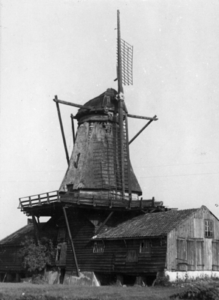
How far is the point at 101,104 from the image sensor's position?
3725cm

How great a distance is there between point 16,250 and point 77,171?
9406 millimetres

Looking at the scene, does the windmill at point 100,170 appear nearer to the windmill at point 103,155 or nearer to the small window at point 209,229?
the windmill at point 103,155

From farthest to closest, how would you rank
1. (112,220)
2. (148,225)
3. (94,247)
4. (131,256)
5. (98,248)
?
1. (112,220)
2. (94,247)
3. (98,248)
4. (148,225)
5. (131,256)

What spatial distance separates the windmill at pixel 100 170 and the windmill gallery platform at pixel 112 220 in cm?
6

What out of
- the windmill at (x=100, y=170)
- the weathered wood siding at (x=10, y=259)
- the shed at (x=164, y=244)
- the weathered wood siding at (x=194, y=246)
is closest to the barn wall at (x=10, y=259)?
the weathered wood siding at (x=10, y=259)

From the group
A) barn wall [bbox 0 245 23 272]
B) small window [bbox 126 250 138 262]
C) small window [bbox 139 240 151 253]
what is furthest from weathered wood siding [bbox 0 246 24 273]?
small window [bbox 139 240 151 253]

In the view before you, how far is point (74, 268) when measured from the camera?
33.9 metres

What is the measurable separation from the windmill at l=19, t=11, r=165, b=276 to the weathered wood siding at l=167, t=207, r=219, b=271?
4.16 meters

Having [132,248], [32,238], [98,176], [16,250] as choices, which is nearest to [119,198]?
[98,176]

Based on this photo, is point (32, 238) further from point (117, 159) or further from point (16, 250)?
point (117, 159)

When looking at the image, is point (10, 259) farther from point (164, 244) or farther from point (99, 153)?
point (164, 244)

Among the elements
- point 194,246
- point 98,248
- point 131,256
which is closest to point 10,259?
point 98,248

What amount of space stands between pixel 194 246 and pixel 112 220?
6299 millimetres

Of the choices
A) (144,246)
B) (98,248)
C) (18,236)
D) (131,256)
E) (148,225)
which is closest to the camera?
(144,246)
